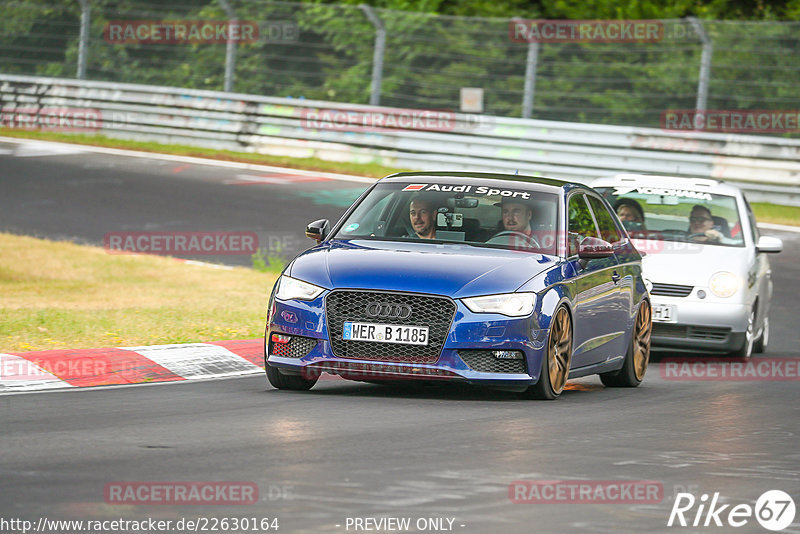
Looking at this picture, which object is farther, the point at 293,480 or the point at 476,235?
the point at 476,235

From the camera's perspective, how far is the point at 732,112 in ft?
80.8

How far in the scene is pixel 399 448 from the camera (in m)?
7.80

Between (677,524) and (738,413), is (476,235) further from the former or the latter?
(677,524)

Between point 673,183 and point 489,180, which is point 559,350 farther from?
point 673,183

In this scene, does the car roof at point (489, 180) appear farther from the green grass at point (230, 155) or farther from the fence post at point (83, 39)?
the fence post at point (83, 39)

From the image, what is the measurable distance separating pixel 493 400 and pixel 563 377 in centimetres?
58

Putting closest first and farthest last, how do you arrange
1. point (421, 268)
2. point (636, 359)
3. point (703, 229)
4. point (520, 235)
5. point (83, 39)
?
point (421, 268) < point (520, 235) < point (636, 359) < point (703, 229) < point (83, 39)

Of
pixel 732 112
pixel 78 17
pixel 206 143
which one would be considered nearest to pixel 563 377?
pixel 732 112

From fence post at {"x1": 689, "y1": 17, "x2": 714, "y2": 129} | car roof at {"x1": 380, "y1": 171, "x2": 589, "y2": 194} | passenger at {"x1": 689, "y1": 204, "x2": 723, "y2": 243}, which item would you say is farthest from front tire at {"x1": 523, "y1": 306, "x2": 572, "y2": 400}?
fence post at {"x1": 689, "y1": 17, "x2": 714, "y2": 129}

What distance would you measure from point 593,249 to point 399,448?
3.35 metres

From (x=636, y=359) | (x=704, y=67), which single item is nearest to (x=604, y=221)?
(x=636, y=359)

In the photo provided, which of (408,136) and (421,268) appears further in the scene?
(408,136)

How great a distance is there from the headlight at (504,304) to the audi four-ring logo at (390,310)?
1.16 ft

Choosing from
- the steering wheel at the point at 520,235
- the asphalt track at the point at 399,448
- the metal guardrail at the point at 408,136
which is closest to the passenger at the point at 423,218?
the steering wheel at the point at 520,235
